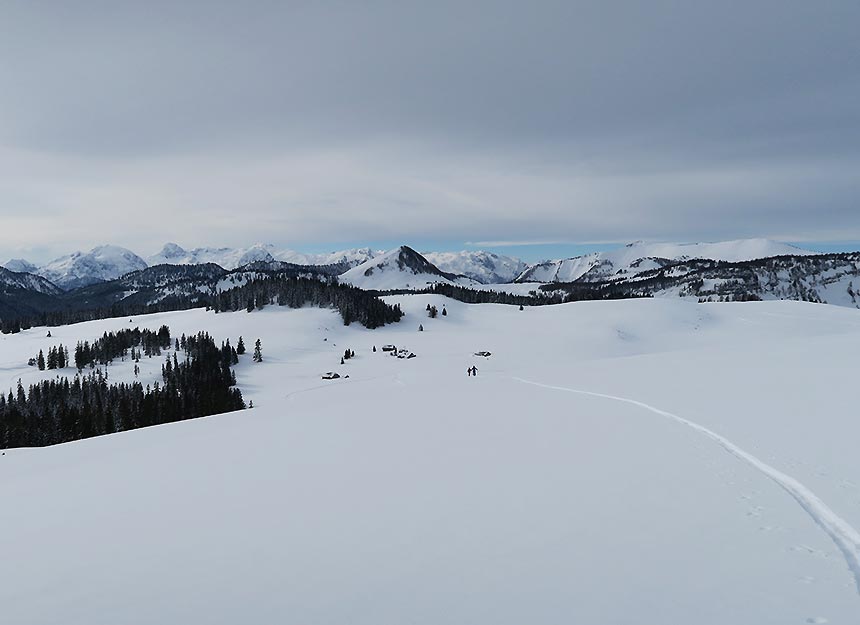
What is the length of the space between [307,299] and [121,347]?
68.7m

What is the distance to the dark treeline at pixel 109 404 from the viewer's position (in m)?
72.1

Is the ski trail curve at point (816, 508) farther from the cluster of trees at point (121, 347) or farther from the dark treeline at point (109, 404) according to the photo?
the cluster of trees at point (121, 347)

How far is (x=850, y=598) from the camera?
738 centimetres

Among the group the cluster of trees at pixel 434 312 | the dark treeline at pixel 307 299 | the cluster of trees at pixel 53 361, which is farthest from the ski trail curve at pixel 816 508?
the cluster of trees at pixel 434 312

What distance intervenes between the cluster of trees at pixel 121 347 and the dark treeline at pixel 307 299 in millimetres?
42713

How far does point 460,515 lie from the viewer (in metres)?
11.2

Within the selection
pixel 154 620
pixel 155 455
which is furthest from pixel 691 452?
pixel 155 455

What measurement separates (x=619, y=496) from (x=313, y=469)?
32.2 feet

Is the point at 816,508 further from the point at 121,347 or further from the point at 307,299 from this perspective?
the point at 307,299

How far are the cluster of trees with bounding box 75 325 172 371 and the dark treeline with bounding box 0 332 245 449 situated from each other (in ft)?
36.7

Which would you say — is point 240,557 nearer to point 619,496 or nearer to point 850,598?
point 619,496

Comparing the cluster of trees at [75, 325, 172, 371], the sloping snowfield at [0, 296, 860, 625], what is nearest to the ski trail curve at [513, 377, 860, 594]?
the sloping snowfield at [0, 296, 860, 625]

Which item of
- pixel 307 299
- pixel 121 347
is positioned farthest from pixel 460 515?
pixel 307 299

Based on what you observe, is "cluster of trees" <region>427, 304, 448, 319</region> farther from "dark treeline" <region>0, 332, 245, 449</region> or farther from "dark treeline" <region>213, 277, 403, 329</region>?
"dark treeline" <region>0, 332, 245, 449</region>
